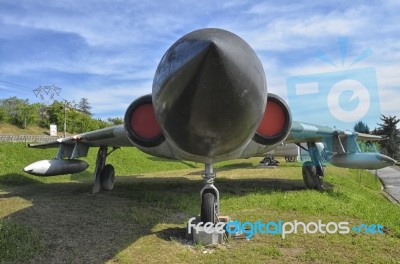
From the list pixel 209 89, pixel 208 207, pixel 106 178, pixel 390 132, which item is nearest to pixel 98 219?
pixel 208 207

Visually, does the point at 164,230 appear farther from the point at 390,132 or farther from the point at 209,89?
the point at 390,132

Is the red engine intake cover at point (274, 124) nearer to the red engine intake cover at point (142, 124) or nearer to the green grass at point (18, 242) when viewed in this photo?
the red engine intake cover at point (142, 124)

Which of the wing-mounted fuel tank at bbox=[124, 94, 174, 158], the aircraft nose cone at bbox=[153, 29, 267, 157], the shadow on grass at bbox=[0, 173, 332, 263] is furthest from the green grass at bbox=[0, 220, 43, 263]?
the aircraft nose cone at bbox=[153, 29, 267, 157]

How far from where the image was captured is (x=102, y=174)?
11.4 metres

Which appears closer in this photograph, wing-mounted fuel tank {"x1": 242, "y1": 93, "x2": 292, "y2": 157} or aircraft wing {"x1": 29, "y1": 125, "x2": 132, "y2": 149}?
wing-mounted fuel tank {"x1": 242, "y1": 93, "x2": 292, "y2": 157}

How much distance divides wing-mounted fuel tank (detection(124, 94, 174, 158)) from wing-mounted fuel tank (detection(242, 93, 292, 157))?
4.65 feet

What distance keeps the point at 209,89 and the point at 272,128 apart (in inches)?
113

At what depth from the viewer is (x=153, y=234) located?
19.7 ft

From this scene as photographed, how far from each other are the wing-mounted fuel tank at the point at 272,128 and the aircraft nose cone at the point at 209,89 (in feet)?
6.47

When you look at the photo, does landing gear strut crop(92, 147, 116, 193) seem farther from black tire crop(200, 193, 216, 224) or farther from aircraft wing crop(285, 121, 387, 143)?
black tire crop(200, 193, 216, 224)

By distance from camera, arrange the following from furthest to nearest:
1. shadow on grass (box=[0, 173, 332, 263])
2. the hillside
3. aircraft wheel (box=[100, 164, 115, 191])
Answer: the hillside < aircraft wheel (box=[100, 164, 115, 191]) < shadow on grass (box=[0, 173, 332, 263])

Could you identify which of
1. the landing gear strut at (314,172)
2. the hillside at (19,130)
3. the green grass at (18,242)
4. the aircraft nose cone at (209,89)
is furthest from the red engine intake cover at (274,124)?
the hillside at (19,130)

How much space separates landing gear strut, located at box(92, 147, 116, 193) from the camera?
1111cm

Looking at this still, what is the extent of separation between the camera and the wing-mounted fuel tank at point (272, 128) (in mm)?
5309
